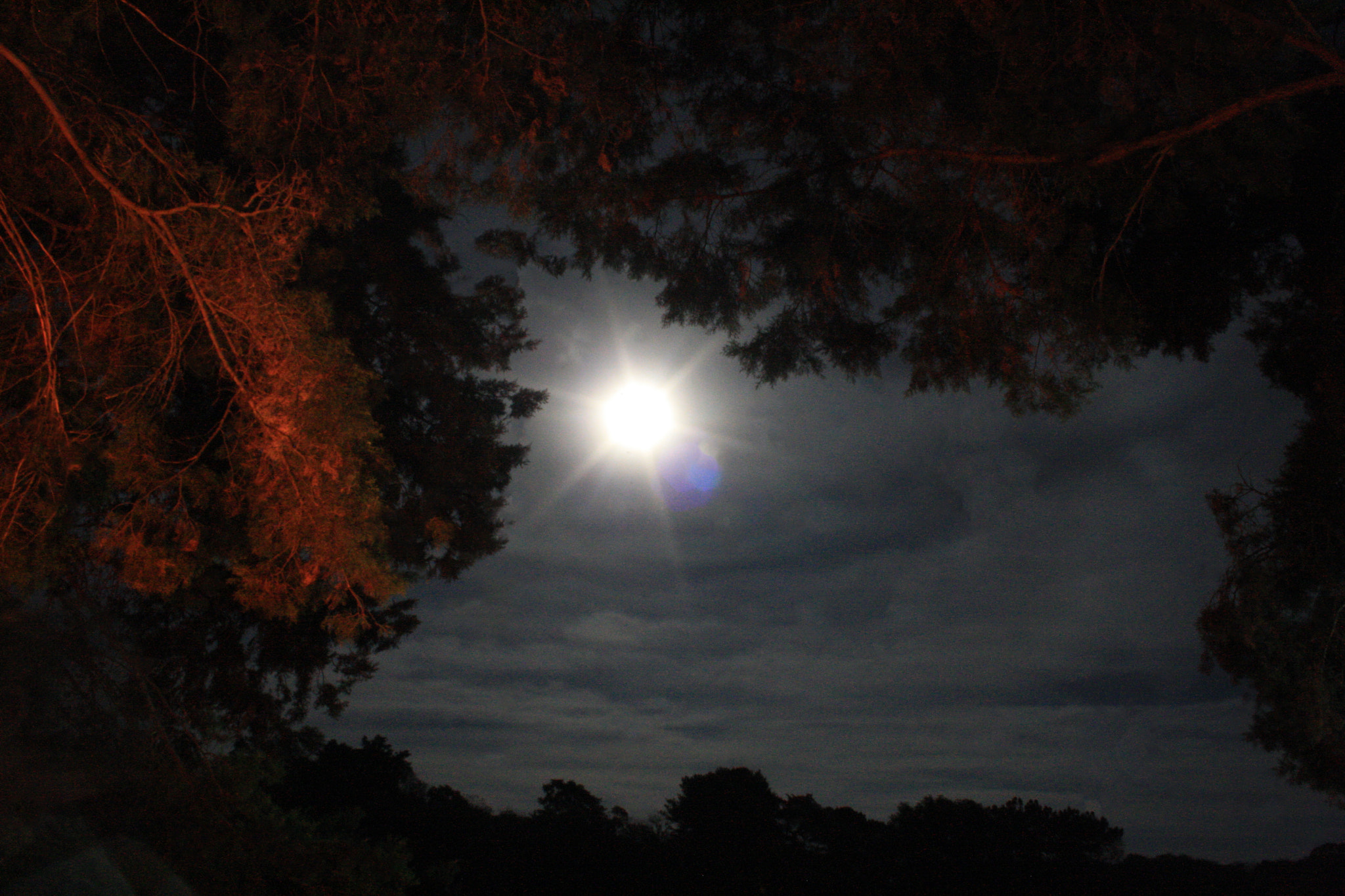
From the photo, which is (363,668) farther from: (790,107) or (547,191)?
(790,107)

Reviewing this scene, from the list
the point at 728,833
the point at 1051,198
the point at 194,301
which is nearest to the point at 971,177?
the point at 1051,198

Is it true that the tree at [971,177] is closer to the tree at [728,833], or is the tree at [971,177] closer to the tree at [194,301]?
the tree at [194,301]

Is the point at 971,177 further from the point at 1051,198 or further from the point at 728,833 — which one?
the point at 728,833

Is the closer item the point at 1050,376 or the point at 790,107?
the point at 1050,376

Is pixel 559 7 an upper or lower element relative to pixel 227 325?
upper

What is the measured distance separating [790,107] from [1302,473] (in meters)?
5.05

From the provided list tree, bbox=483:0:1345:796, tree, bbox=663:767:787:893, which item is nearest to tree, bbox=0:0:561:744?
tree, bbox=483:0:1345:796

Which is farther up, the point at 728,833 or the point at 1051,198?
the point at 1051,198

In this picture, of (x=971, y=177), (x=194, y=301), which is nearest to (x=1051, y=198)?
(x=971, y=177)

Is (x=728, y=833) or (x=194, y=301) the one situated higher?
Result: (x=194, y=301)

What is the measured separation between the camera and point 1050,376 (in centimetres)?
548

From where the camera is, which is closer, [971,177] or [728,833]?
[971,177]

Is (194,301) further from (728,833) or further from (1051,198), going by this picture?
(728,833)

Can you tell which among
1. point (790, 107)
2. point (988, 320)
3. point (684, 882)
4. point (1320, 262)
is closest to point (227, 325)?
point (790, 107)
